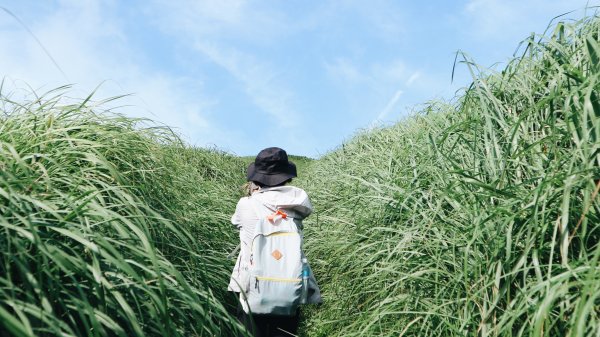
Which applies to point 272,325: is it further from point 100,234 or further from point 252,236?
point 100,234

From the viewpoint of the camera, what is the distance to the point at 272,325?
10.8 feet

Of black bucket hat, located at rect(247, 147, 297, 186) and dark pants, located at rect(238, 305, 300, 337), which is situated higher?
black bucket hat, located at rect(247, 147, 297, 186)

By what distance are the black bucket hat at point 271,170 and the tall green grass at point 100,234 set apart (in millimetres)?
535

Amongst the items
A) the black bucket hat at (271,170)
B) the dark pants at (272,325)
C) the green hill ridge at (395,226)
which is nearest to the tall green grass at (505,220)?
the green hill ridge at (395,226)

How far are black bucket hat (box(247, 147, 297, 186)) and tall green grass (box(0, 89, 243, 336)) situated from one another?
535 mm

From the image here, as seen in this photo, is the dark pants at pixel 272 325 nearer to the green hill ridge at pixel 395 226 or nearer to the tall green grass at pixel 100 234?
the tall green grass at pixel 100 234

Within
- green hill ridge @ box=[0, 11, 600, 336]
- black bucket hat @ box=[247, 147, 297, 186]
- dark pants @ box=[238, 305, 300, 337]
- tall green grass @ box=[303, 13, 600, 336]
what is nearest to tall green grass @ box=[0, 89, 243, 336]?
green hill ridge @ box=[0, 11, 600, 336]

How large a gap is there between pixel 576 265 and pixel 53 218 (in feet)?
6.56

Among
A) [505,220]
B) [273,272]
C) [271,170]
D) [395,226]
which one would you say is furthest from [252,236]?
[505,220]

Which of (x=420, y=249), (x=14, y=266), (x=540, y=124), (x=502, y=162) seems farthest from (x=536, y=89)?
(x=14, y=266)

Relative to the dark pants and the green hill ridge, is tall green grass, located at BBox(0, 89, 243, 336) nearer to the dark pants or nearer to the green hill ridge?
the green hill ridge

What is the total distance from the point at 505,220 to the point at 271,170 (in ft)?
4.72

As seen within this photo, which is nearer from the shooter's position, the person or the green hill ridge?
the green hill ridge

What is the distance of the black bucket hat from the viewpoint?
11.5 feet
